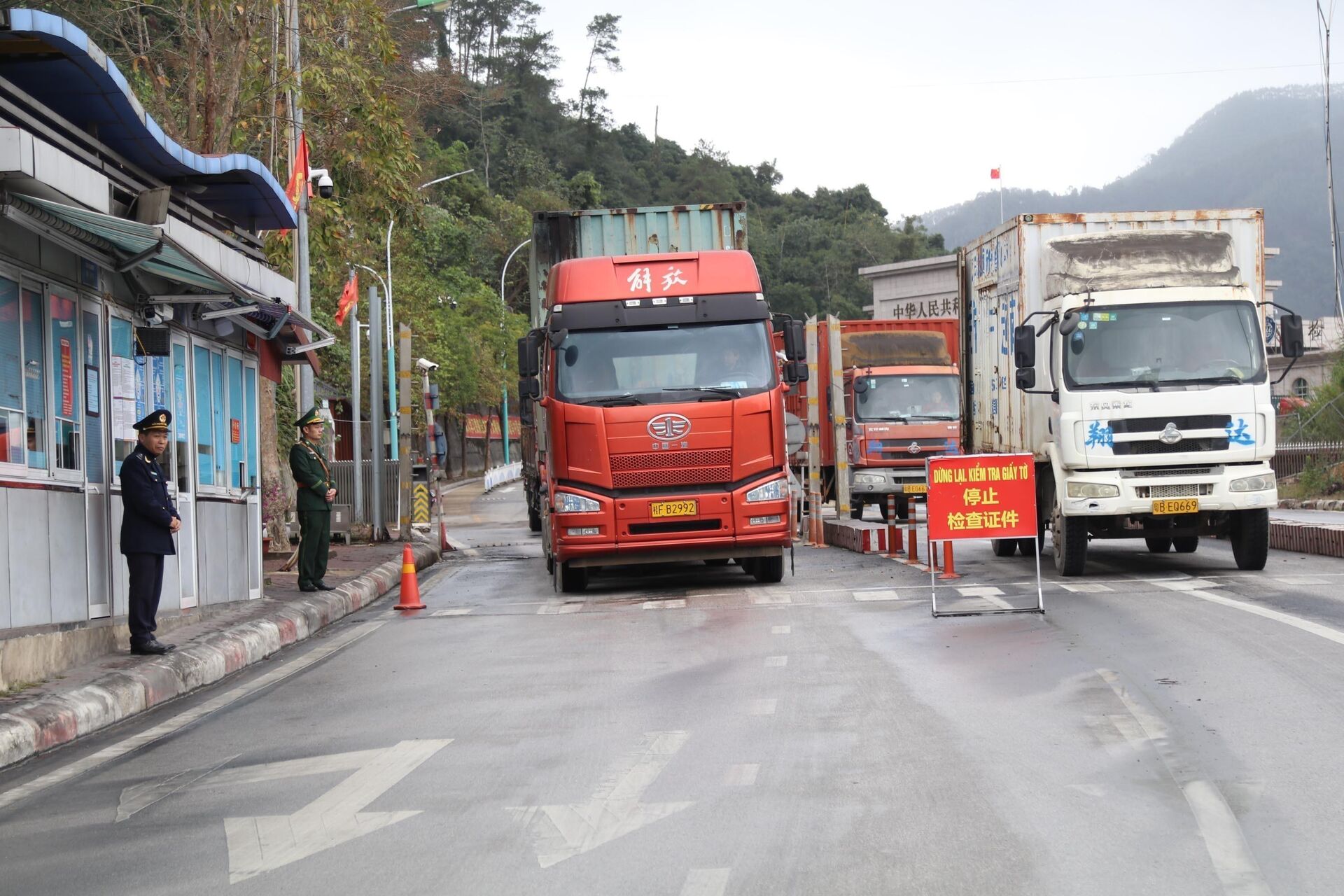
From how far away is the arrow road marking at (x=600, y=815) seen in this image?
18.3 ft

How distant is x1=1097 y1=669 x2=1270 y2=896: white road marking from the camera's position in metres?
4.86

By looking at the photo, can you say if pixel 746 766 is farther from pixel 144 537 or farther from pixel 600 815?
pixel 144 537

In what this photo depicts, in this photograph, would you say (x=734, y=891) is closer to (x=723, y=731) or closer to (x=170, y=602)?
(x=723, y=731)

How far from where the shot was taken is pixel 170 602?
1341 cm

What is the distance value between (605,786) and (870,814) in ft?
4.15

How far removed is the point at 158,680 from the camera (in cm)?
1034

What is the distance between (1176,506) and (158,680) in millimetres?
9724

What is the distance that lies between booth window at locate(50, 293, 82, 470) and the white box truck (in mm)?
8885

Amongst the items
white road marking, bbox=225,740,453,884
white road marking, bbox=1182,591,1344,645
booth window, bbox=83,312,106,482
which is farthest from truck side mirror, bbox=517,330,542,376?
white road marking, bbox=225,740,453,884

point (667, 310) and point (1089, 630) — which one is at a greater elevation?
point (667, 310)

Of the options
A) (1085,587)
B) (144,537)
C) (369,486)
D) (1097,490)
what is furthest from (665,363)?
(369,486)

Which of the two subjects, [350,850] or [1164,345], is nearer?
[350,850]

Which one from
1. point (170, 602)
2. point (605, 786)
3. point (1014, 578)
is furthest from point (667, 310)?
point (605, 786)

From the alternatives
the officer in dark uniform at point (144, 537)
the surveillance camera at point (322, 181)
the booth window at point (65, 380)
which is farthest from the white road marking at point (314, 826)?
the surveillance camera at point (322, 181)
